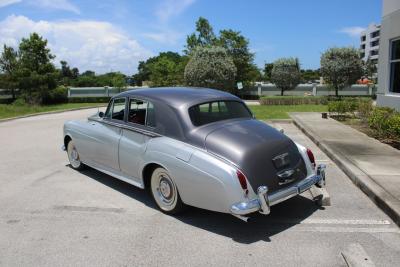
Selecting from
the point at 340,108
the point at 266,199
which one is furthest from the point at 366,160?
the point at 340,108

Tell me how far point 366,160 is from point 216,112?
3391 millimetres

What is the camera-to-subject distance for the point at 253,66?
37.3 metres

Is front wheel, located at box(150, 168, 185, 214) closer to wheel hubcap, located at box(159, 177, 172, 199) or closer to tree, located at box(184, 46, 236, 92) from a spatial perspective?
wheel hubcap, located at box(159, 177, 172, 199)

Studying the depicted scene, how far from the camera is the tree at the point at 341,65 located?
26.0 meters

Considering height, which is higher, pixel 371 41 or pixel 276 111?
pixel 371 41

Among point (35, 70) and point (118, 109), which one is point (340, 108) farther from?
point (35, 70)

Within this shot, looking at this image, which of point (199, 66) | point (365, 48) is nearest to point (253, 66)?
point (199, 66)

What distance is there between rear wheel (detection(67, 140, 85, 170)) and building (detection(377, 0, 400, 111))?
10.8m

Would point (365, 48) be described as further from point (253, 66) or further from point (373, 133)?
point (373, 133)

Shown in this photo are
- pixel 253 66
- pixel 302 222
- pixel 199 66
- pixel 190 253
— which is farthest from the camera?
pixel 253 66

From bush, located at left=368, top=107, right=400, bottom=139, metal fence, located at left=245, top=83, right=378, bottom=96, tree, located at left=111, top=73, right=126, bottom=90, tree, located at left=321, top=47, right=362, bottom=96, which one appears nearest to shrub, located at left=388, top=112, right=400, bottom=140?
bush, located at left=368, top=107, right=400, bottom=139

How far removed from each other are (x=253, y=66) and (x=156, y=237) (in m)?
34.2

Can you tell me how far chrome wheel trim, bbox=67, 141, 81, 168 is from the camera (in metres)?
7.37

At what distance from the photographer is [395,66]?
14227mm
